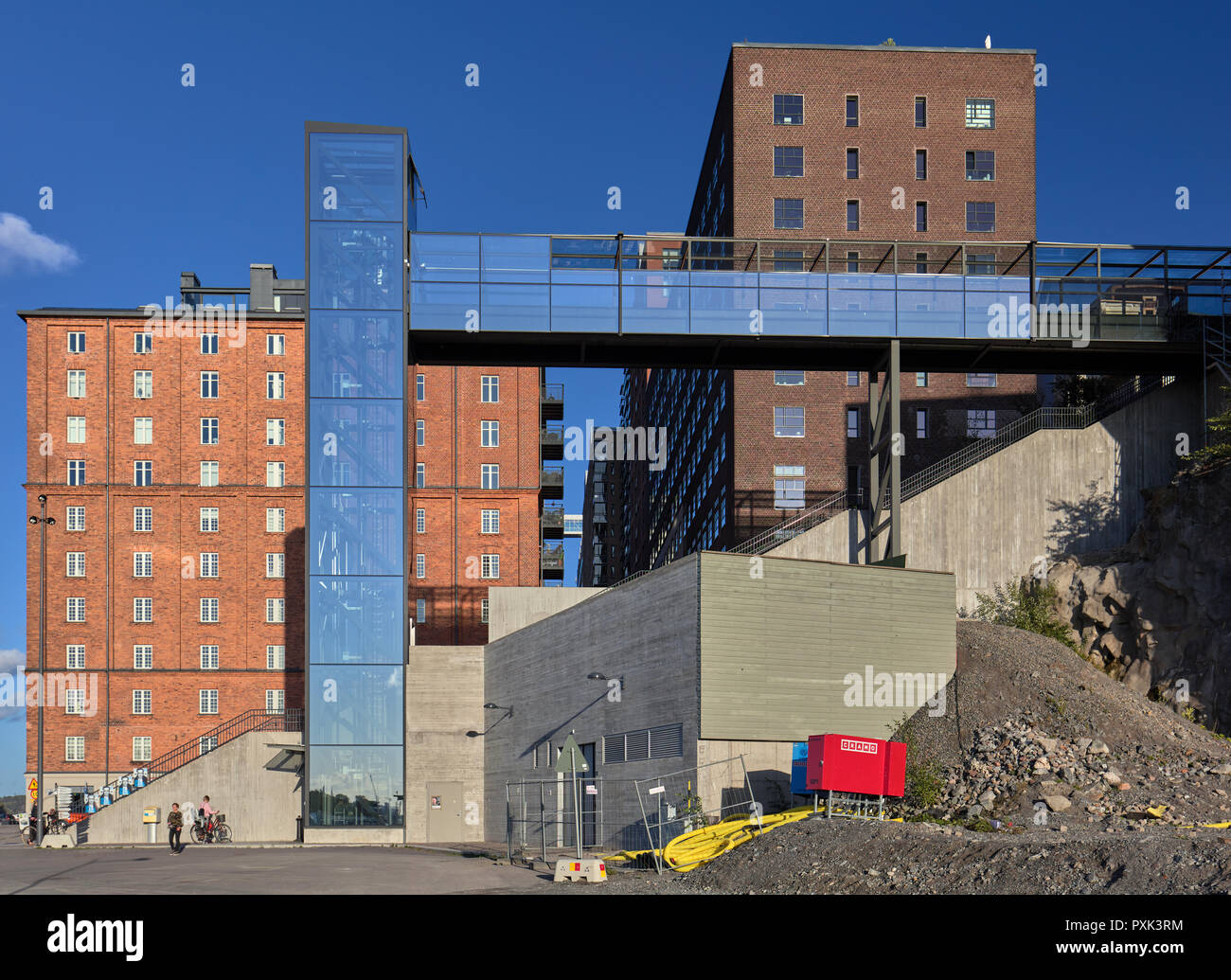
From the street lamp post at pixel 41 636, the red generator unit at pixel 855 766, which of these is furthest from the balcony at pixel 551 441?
the red generator unit at pixel 855 766

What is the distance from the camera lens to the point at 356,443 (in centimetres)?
4238

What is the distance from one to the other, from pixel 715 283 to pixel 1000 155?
103 feet

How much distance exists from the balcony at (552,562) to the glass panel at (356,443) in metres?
32.3

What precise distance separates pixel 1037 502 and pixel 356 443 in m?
23.9

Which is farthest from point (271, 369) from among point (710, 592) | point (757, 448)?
point (710, 592)

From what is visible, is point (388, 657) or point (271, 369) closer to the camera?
point (388, 657)

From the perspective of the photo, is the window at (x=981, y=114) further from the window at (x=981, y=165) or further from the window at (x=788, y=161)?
the window at (x=788, y=161)

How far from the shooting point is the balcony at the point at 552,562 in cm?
7469

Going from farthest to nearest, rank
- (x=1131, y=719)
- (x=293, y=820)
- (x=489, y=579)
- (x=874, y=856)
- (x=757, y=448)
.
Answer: (x=489, y=579)
(x=757, y=448)
(x=293, y=820)
(x=1131, y=719)
(x=874, y=856)

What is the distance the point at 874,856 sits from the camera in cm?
2047

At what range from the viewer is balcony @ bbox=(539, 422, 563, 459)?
76500mm

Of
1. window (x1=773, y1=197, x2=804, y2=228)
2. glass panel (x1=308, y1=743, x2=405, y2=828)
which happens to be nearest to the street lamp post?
glass panel (x1=308, y1=743, x2=405, y2=828)

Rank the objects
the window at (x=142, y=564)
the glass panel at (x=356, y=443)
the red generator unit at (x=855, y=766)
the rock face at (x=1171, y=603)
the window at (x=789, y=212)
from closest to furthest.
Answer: the red generator unit at (x=855, y=766) < the rock face at (x=1171, y=603) < the glass panel at (x=356, y=443) < the window at (x=789, y=212) < the window at (x=142, y=564)

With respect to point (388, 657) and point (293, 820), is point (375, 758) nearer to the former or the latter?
point (388, 657)
